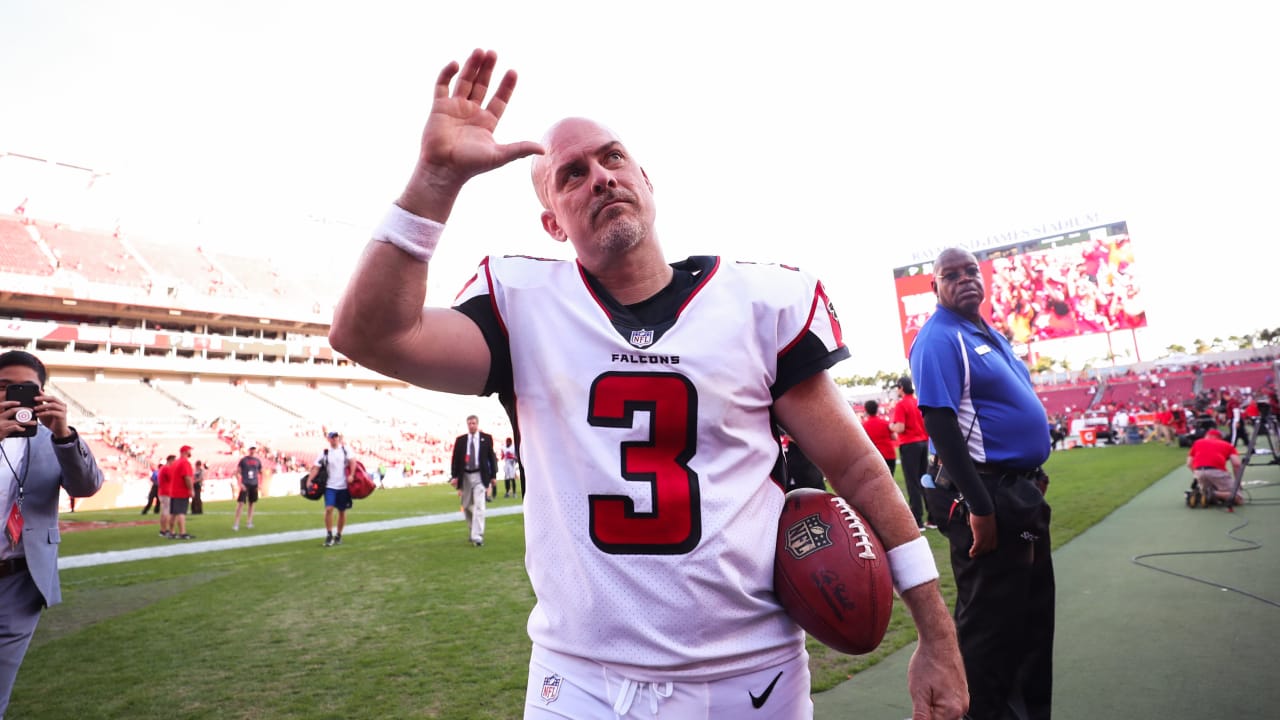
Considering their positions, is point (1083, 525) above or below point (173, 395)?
below

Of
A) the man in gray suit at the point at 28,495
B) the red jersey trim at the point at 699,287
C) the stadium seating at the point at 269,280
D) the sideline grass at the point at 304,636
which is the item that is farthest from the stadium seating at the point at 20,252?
the red jersey trim at the point at 699,287

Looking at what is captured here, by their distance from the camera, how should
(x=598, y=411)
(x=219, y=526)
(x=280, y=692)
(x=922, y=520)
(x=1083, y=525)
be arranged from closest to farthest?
(x=598, y=411), (x=280, y=692), (x=1083, y=525), (x=922, y=520), (x=219, y=526)

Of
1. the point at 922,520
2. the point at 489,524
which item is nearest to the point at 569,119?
the point at 922,520

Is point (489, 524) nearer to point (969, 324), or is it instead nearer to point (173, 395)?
point (969, 324)

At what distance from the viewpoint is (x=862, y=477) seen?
1.78 m

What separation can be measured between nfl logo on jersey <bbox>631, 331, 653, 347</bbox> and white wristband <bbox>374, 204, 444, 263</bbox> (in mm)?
494

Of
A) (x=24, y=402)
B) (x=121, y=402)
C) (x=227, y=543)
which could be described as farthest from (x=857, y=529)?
(x=121, y=402)

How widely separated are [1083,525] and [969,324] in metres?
7.89

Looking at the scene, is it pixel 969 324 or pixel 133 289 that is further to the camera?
pixel 133 289

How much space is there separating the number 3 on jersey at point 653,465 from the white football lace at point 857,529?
1.34 feet

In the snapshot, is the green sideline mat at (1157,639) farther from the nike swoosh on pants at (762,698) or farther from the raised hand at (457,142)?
the raised hand at (457,142)

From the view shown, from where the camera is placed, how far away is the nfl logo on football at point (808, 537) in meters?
1.66

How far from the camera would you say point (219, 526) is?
1611 centimetres

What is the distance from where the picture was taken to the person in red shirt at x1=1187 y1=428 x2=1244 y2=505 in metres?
10.2
